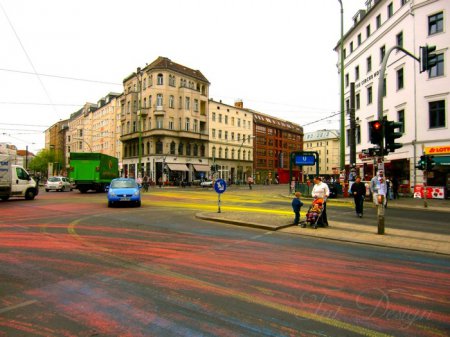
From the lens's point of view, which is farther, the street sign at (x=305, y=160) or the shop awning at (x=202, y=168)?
the shop awning at (x=202, y=168)

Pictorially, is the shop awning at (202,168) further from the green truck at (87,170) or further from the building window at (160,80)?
the green truck at (87,170)

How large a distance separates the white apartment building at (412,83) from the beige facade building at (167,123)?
3057 cm

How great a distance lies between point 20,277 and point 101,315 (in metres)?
2.24

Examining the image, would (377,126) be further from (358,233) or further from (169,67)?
(169,67)

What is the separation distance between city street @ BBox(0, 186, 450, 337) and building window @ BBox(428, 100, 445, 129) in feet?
75.1

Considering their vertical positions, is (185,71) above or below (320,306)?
above

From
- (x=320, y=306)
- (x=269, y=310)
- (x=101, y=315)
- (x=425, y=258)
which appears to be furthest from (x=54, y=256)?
(x=425, y=258)

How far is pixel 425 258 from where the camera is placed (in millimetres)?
7184

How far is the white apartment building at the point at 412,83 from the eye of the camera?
25.6m

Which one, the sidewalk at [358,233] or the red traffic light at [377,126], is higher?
the red traffic light at [377,126]

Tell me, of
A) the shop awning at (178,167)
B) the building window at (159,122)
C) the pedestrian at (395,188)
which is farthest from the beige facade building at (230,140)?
the pedestrian at (395,188)

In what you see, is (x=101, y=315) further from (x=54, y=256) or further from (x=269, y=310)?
(x=54, y=256)

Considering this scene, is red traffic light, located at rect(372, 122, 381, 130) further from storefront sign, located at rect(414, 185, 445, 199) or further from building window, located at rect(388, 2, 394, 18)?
building window, located at rect(388, 2, 394, 18)

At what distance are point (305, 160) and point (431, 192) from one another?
10.0 meters
